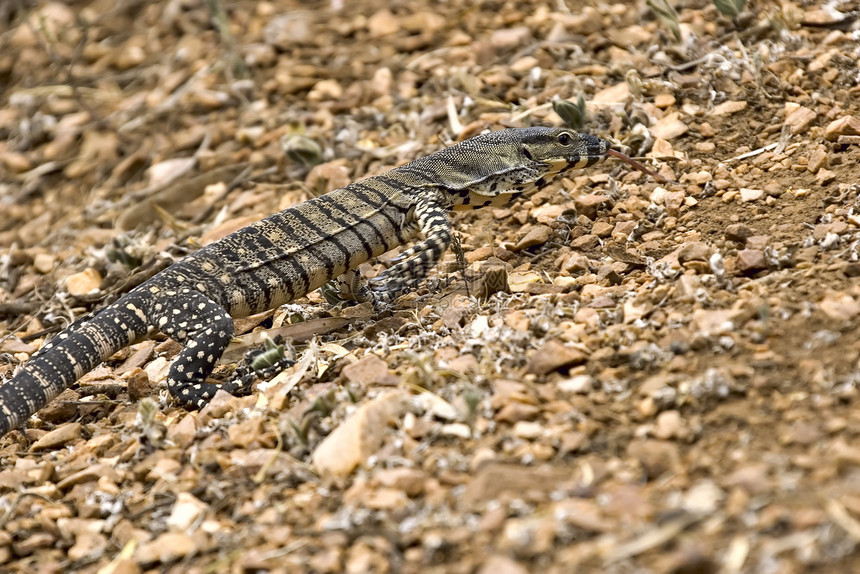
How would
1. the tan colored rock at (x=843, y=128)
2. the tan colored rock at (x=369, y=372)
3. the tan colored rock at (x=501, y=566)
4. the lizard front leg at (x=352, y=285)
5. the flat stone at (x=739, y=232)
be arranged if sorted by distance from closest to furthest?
the tan colored rock at (x=501, y=566)
the tan colored rock at (x=369, y=372)
the flat stone at (x=739, y=232)
the tan colored rock at (x=843, y=128)
the lizard front leg at (x=352, y=285)

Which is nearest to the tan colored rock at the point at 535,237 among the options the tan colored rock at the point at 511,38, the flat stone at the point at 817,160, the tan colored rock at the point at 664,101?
the tan colored rock at the point at 664,101

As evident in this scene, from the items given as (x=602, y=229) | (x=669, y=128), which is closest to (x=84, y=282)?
(x=602, y=229)

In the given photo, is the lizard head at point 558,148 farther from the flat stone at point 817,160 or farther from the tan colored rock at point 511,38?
the tan colored rock at point 511,38

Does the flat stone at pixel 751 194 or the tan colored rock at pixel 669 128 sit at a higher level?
the tan colored rock at pixel 669 128

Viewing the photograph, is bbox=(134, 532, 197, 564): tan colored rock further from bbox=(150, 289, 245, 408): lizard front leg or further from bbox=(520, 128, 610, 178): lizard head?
bbox=(520, 128, 610, 178): lizard head

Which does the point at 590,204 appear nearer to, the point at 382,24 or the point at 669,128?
the point at 669,128

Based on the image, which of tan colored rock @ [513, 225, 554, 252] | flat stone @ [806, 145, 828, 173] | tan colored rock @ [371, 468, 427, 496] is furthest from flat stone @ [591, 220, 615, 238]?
tan colored rock @ [371, 468, 427, 496]
